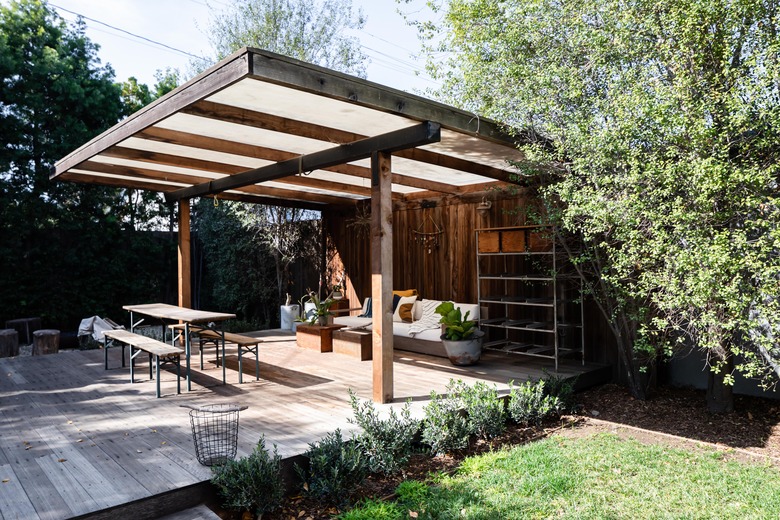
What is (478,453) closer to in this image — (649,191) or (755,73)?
(649,191)

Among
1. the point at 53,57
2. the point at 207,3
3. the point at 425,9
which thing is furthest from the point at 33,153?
the point at 425,9

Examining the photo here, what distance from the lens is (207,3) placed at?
13109 millimetres

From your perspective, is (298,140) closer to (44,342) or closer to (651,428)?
(651,428)

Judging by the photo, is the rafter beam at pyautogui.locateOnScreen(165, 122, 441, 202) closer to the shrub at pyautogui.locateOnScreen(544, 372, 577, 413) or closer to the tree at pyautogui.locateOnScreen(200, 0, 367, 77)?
the shrub at pyautogui.locateOnScreen(544, 372, 577, 413)

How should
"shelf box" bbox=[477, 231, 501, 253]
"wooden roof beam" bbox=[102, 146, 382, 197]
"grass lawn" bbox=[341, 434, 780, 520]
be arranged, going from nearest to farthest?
1. "grass lawn" bbox=[341, 434, 780, 520]
2. "wooden roof beam" bbox=[102, 146, 382, 197]
3. "shelf box" bbox=[477, 231, 501, 253]

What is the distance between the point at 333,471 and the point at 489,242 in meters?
4.30

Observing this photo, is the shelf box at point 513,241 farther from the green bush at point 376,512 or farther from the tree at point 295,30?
the tree at point 295,30

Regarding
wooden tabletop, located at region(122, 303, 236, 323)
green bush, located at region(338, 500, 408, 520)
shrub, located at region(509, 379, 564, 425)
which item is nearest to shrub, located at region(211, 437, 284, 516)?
green bush, located at region(338, 500, 408, 520)

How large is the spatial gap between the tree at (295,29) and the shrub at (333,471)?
11842 millimetres

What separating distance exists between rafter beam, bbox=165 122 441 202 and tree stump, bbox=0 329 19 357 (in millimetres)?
3521

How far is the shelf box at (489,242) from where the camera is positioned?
21.9 feet

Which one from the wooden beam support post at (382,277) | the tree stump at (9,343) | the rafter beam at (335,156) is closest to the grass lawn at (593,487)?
the wooden beam support post at (382,277)

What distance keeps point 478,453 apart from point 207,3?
44.2 ft

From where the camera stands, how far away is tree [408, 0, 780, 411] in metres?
3.63
